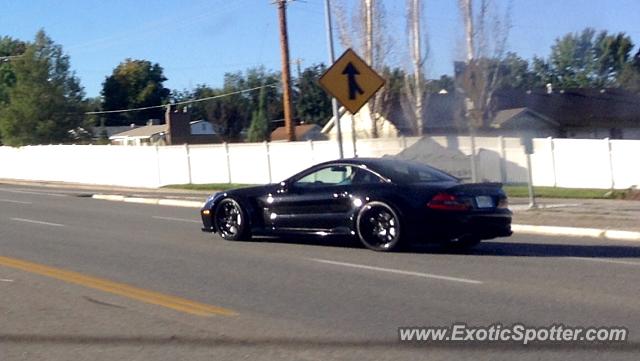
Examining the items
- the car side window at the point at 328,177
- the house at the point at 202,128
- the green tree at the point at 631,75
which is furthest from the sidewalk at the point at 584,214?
the house at the point at 202,128

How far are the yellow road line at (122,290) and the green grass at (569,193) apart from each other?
1654 cm

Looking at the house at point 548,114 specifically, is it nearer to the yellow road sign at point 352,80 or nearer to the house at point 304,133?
the house at point 304,133

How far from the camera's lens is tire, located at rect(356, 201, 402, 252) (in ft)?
49.5

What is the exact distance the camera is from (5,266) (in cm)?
1488

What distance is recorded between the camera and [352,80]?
2169 centimetres

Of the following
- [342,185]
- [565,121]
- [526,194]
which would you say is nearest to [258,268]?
[342,185]

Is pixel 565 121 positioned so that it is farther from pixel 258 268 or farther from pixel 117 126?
pixel 117 126

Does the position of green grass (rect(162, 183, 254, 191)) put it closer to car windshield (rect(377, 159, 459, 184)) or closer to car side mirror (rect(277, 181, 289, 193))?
car side mirror (rect(277, 181, 289, 193))

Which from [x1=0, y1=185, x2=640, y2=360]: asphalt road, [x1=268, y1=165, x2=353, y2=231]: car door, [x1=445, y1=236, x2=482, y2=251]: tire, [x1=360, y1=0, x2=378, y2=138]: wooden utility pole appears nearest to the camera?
[x1=0, y1=185, x2=640, y2=360]: asphalt road

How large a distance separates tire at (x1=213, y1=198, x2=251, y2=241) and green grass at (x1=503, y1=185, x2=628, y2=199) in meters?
13.0

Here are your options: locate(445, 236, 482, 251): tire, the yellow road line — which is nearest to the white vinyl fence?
locate(445, 236, 482, 251): tire

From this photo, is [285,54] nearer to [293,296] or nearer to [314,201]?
[314,201]

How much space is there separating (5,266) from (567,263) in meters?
7.61

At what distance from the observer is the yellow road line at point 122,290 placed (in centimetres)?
1091
